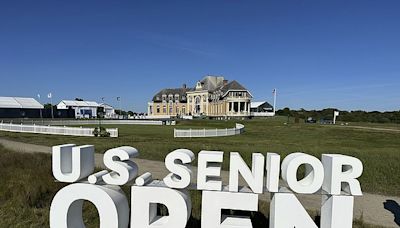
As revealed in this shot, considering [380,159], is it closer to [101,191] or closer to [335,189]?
[335,189]

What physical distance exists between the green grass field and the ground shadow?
1294mm

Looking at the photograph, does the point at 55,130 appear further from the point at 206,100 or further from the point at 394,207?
the point at 206,100

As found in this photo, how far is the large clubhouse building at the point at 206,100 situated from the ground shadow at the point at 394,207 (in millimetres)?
63747

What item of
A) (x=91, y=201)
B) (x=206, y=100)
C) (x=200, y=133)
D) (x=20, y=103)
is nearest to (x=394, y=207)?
(x=91, y=201)

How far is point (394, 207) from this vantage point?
301 inches

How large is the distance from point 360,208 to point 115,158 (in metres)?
6.43

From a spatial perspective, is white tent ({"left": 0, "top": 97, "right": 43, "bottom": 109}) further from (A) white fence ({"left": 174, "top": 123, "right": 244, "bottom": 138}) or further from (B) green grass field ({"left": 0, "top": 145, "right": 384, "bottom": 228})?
(B) green grass field ({"left": 0, "top": 145, "right": 384, "bottom": 228})

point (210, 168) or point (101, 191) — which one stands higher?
point (210, 168)

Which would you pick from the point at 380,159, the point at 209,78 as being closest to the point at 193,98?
the point at 209,78

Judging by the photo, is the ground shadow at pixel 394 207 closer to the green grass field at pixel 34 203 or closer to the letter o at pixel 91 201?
the green grass field at pixel 34 203

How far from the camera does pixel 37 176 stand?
332 inches

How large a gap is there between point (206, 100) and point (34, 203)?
243 ft

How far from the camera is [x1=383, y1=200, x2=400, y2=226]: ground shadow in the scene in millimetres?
6930

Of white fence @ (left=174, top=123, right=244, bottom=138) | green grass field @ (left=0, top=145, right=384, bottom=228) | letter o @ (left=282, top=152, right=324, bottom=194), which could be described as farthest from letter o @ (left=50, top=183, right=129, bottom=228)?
white fence @ (left=174, top=123, right=244, bottom=138)
